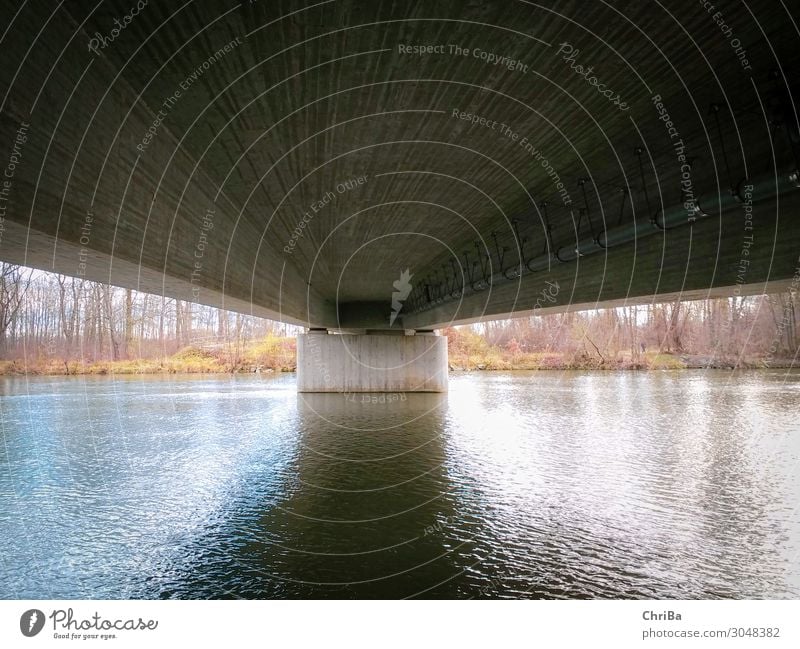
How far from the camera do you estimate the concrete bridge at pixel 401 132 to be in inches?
245

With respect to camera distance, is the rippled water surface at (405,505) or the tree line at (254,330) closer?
the rippled water surface at (405,505)

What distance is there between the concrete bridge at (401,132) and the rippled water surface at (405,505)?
5.84 meters

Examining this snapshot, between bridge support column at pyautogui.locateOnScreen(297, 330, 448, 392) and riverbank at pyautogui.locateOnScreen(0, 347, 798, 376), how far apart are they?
28.8 metres

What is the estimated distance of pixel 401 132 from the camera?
32.8 feet

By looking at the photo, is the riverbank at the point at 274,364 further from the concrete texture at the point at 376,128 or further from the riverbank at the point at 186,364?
the concrete texture at the point at 376,128

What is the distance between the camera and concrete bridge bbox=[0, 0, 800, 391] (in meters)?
6.23

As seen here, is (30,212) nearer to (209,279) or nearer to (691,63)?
(209,279)

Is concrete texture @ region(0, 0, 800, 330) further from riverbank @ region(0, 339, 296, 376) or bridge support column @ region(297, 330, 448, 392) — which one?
riverbank @ region(0, 339, 296, 376)

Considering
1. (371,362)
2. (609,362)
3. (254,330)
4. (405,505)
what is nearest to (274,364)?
(254,330)

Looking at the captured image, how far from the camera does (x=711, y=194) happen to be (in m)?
8.52

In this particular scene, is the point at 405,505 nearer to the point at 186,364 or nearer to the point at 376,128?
the point at 376,128

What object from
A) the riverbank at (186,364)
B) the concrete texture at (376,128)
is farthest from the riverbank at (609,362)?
the concrete texture at (376,128)
